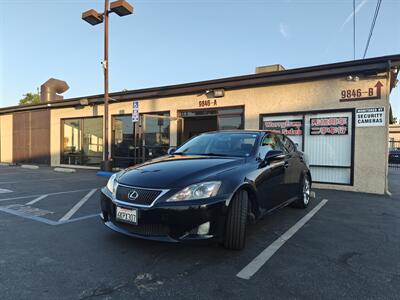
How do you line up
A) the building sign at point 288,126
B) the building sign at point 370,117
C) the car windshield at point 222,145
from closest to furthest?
the car windshield at point 222,145 < the building sign at point 370,117 < the building sign at point 288,126

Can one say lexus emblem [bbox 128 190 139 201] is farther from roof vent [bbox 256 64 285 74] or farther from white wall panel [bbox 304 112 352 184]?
roof vent [bbox 256 64 285 74]

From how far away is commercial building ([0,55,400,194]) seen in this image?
8.13 meters

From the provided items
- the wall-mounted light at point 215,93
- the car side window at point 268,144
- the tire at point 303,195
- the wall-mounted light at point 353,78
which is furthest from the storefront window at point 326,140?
the car side window at point 268,144

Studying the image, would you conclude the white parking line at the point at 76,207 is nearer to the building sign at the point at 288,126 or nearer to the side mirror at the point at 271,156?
the side mirror at the point at 271,156

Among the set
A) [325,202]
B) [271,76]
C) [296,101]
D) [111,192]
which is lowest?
[325,202]

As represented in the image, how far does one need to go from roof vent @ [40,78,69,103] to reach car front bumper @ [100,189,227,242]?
60.9 ft

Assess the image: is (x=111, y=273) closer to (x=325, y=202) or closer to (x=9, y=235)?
(x=9, y=235)

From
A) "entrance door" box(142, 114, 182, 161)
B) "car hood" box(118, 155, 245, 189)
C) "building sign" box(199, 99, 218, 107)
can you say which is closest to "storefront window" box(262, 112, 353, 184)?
"building sign" box(199, 99, 218, 107)

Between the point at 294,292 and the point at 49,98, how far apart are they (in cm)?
2012

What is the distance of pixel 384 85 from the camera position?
7957mm

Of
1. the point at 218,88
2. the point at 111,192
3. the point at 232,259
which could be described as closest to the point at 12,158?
the point at 218,88

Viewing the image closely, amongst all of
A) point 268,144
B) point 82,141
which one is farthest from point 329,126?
point 82,141

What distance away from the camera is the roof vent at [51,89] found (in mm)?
19078

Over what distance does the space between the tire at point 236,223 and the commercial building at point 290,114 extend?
6432 millimetres
